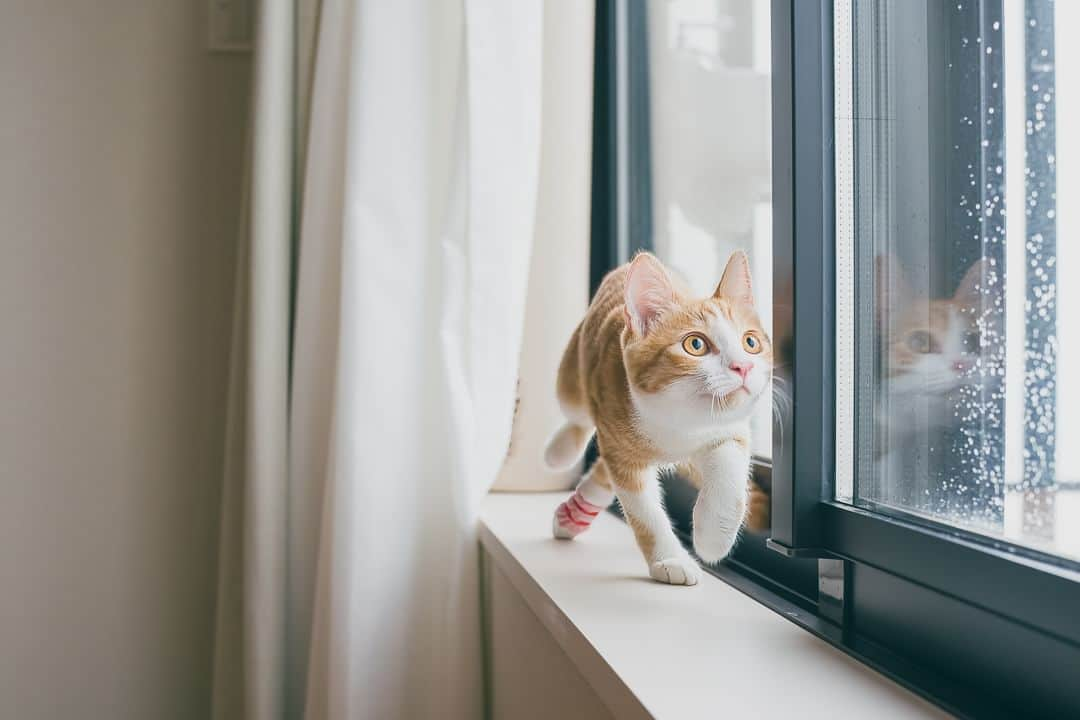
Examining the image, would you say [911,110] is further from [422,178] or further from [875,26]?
[422,178]

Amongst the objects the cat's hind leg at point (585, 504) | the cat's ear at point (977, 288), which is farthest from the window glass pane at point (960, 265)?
the cat's hind leg at point (585, 504)

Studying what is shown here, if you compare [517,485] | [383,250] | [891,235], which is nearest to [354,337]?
[383,250]

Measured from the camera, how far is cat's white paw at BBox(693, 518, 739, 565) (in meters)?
0.60

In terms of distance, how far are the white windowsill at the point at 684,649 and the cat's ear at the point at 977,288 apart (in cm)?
23

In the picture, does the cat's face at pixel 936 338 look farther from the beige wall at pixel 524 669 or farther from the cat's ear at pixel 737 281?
the beige wall at pixel 524 669

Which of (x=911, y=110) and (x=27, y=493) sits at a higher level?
(x=911, y=110)

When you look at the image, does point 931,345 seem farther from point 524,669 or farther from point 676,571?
point 524,669

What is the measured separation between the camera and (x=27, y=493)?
1.53 metres

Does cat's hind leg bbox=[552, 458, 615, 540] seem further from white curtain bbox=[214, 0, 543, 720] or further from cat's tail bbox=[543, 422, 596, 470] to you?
white curtain bbox=[214, 0, 543, 720]

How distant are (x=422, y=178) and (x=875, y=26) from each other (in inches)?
22.2

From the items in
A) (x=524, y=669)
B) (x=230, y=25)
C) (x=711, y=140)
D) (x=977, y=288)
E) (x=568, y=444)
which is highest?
(x=230, y=25)

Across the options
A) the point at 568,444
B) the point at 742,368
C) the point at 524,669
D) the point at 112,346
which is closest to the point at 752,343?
the point at 742,368

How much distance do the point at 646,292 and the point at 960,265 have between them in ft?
0.67

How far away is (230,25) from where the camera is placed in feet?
5.12
